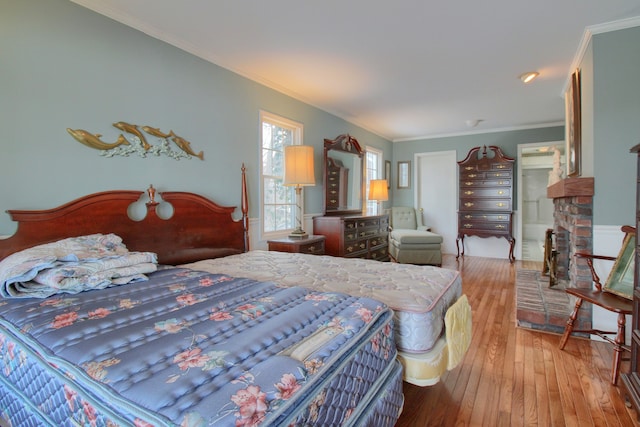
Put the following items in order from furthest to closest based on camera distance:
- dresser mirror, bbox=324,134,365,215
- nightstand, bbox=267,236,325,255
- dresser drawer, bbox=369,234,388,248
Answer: dresser drawer, bbox=369,234,388,248 < dresser mirror, bbox=324,134,365,215 < nightstand, bbox=267,236,325,255

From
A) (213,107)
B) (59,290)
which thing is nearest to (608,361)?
(59,290)

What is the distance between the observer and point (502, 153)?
5.59 meters

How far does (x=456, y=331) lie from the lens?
5.32ft

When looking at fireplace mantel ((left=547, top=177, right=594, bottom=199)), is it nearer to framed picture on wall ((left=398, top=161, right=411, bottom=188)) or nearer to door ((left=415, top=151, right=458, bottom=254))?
door ((left=415, top=151, right=458, bottom=254))

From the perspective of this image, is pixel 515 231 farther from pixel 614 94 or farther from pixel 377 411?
pixel 377 411

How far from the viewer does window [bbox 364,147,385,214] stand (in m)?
5.71

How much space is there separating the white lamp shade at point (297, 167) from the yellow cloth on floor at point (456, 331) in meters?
1.99

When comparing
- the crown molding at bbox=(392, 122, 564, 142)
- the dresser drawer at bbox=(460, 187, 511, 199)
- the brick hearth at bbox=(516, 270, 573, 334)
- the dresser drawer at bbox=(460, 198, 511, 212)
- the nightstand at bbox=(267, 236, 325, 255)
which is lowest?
the brick hearth at bbox=(516, 270, 573, 334)

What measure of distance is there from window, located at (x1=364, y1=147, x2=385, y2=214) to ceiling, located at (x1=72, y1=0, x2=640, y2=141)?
1.72 m

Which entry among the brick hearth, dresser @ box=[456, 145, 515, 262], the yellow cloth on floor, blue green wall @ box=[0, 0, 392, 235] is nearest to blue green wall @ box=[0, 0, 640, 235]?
blue green wall @ box=[0, 0, 392, 235]

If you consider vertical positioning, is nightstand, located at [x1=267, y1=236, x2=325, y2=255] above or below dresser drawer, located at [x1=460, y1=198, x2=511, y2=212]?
below

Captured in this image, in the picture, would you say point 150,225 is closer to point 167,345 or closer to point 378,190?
point 167,345

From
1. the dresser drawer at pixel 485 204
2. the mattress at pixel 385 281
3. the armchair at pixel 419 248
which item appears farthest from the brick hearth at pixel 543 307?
the dresser drawer at pixel 485 204

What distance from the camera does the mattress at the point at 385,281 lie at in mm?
1438
